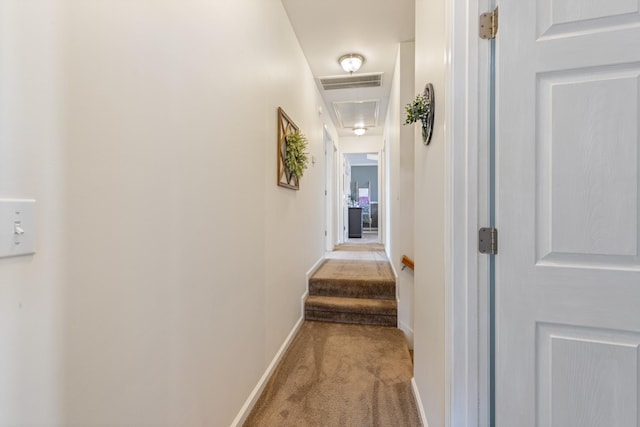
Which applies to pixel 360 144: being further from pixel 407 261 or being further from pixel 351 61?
pixel 407 261

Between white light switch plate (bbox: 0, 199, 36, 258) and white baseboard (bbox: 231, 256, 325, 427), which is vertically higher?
white light switch plate (bbox: 0, 199, 36, 258)

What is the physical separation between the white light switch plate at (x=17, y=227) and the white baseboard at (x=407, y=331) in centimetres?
271

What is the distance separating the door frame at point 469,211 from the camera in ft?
3.43

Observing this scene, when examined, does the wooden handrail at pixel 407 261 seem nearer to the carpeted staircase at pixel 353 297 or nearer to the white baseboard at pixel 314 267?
the carpeted staircase at pixel 353 297

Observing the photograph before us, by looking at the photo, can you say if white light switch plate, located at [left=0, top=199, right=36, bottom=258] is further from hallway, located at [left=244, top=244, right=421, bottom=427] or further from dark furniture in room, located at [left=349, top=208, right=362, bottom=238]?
dark furniture in room, located at [left=349, top=208, right=362, bottom=238]

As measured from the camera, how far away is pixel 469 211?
1.06 m

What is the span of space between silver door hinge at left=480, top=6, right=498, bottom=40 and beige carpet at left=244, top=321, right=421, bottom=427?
190cm

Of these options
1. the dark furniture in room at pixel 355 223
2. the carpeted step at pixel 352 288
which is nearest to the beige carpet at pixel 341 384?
the carpeted step at pixel 352 288

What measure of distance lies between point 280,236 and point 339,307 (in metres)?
1.18

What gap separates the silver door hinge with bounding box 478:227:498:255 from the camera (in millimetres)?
1030

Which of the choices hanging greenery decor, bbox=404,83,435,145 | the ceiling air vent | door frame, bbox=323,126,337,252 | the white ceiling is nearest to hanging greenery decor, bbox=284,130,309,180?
the white ceiling

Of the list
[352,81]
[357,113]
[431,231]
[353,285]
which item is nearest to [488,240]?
[431,231]

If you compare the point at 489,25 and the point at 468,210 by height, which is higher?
the point at 489,25

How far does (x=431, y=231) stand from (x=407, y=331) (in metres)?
1.68
